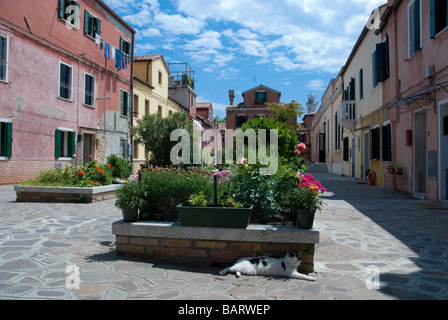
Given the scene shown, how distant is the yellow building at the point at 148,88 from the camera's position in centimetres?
2269

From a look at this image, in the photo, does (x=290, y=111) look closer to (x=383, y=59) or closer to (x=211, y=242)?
(x=383, y=59)

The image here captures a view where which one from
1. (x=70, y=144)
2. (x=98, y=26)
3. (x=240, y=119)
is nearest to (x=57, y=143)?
(x=70, y=144)

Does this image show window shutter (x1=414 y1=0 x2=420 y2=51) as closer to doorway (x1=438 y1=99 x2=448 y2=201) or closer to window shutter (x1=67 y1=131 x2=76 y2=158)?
doorway (x1=438 y1=99 x2=448 y2=201)

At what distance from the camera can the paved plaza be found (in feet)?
Result: 9.87

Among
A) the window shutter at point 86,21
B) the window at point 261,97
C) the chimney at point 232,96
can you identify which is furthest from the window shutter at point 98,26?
the chimney at point 232,96

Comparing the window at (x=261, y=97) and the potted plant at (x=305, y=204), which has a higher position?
the window at (x=261, y=97)

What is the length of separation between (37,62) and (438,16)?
44.8 feet

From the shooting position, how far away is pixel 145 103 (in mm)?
23922

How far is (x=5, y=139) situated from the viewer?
11.7 metres

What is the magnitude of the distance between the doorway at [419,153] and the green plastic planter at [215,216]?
8.09 meters

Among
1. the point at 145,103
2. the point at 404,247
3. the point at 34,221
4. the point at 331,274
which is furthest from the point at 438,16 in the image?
the point at 145,103

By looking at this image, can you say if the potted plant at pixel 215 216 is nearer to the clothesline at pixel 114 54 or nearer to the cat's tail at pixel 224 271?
the cat's tail at pixel 224 271

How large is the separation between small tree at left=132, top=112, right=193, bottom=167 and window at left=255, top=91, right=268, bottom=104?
2628 centimetres
